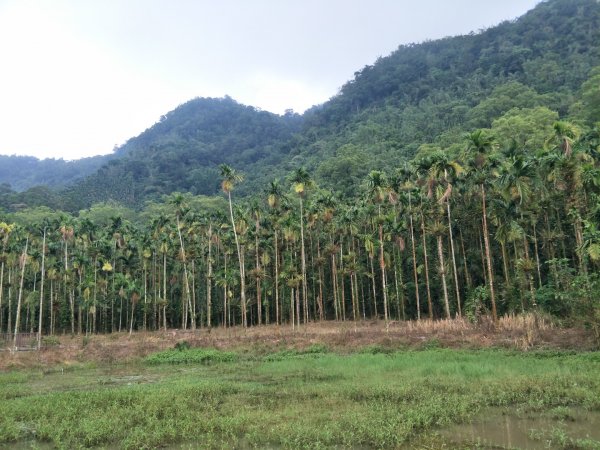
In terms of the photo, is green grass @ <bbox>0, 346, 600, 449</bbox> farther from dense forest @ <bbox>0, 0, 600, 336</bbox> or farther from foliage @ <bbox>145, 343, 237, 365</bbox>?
dense forest @ <bbox>0, 0, 600, 336</bbox>

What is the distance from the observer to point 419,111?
14812cm

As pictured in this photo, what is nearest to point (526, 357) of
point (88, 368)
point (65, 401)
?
point (65, 401)

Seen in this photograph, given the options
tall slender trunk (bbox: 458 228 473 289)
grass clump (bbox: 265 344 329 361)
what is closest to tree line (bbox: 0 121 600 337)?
tall slender trunk (bbox: 458 228 473 289)

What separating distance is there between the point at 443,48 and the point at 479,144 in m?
178

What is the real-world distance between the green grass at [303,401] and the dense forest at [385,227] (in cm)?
1048

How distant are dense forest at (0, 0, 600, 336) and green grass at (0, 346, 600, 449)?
1048cm

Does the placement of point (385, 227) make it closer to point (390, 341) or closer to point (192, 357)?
point (390, 341)

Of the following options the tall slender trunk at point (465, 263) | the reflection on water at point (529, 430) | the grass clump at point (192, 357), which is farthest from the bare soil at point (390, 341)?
the reflection on water at point (529, 430)

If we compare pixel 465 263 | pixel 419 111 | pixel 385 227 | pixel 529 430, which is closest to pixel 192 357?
pixel 529 430

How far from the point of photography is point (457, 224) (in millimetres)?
56312

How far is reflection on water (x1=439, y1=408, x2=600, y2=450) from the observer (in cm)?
1230

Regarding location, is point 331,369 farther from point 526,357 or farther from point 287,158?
Result: point 287,158

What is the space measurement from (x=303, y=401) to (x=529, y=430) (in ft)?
27.8

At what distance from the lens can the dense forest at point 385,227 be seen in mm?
41094
